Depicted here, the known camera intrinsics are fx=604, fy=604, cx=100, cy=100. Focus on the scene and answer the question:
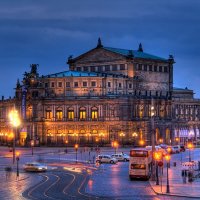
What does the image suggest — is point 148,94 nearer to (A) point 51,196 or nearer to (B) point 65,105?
(B) point 65,105

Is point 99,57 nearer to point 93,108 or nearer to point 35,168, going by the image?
point 93,108

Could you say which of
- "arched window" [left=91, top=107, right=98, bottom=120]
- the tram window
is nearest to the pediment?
"arched window" [left=91, top=107, right=98, bottom=120]

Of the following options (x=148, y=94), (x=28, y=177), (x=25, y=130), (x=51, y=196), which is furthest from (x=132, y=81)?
(x=51, y=196)

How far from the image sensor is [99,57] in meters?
192

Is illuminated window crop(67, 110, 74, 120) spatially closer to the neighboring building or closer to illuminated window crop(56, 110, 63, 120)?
the neighboring building

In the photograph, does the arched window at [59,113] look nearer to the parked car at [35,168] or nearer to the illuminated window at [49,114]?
the illuminated window at [49,114]

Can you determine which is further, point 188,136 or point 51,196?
point 188,136

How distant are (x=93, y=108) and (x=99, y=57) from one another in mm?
26514

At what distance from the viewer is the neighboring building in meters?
170

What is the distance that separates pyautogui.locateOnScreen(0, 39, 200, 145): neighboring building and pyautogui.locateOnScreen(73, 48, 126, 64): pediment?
0.31m

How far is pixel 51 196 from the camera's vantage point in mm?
55625

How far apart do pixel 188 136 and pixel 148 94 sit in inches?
757

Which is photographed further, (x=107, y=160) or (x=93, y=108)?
(x=93, y=108)

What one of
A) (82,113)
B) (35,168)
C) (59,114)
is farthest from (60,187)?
(59,114)
